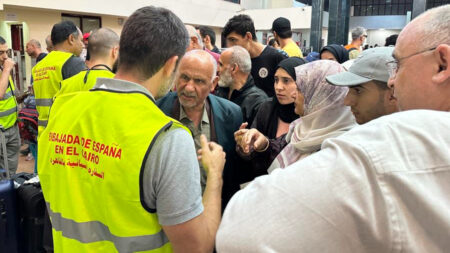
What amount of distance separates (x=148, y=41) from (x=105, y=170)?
18.0 inches

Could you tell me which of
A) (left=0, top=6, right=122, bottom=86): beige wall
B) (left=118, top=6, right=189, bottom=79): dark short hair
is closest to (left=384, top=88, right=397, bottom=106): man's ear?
(left=118, top=6, right=189, bottom=79): dark short hair

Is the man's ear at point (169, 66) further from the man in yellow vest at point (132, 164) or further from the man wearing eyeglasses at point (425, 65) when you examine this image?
the man wearing eyeglasses at point (425, 65)

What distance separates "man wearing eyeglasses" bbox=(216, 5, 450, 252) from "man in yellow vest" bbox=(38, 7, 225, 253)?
486 millimetres

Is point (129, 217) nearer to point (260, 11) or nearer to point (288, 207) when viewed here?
point (288, 207)

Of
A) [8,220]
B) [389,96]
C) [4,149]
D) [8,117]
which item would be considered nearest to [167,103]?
[8,220]

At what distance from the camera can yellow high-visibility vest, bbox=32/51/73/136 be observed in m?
3.74

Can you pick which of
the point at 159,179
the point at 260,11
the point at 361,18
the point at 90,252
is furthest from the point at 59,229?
the point at 361,18

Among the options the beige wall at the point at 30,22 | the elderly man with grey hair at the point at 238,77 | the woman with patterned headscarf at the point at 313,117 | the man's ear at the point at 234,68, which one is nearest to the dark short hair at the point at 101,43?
the elderly man with grey hair at the point at 238,77

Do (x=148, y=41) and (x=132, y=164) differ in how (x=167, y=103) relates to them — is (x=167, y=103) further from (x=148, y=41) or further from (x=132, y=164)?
(x=132, y=164)

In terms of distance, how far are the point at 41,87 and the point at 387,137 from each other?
3.93 meters

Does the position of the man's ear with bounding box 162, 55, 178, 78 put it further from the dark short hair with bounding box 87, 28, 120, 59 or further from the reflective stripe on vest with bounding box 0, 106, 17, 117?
the reflective stripe on vest with bounding box 0, 106, 17, 117

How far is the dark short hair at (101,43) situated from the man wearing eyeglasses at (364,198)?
294 cm

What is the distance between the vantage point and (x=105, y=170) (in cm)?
114

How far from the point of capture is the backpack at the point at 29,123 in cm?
461
